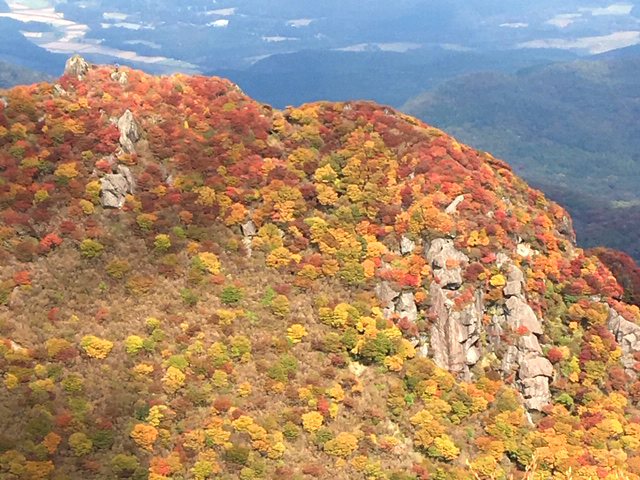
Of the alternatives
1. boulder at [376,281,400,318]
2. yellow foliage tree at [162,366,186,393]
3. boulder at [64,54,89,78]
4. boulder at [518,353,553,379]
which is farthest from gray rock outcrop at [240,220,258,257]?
boulder at [518,353,553,379]

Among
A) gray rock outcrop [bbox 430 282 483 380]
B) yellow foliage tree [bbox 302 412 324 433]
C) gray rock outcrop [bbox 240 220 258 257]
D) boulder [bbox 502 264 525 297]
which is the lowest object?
yellow foliage tree [bbox 302 412 324 433]

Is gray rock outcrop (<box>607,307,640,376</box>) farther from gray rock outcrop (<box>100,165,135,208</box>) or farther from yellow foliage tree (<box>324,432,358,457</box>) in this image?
gray rock outcrop (<box>100,165,135,208</box>)

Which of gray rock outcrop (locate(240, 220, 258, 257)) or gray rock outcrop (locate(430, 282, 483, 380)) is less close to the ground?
gray rock outcrop (locate(240, 220, 258, 257))

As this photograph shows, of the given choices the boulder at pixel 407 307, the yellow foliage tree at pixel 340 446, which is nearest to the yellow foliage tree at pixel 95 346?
the yellow foliage tree at pixel 340 446

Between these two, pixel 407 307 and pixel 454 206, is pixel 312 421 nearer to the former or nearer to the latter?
pixel 407 307

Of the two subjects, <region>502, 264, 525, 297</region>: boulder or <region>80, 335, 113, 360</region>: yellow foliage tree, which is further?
<region>502, 264, 525, 297</region>: boulder

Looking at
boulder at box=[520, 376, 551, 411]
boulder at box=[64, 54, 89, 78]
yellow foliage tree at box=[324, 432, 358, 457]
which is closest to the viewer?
yellow foliage tree at box=[324, 432, 358, 457]

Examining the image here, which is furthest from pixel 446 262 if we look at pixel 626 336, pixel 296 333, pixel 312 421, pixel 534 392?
pixel 312 421
